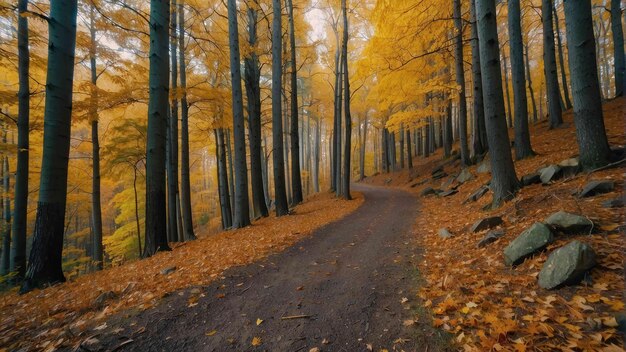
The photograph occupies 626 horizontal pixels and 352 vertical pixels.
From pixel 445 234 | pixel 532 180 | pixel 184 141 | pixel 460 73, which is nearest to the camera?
pixel 445 234

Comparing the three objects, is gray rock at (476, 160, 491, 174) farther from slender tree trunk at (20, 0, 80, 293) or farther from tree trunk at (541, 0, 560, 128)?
slender tree trunk at (20, 0, 80, 293)

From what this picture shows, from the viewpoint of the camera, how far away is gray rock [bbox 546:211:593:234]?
10.2 ft

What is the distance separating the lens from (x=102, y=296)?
3.54m

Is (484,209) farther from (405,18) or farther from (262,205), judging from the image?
(262,205)


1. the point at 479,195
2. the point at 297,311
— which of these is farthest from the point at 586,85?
the point at 297,311

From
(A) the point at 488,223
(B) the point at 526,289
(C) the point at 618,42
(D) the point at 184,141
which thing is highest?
(C) the point at 618,42

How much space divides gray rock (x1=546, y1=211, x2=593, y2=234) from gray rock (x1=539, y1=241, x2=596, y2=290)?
0.72 metres

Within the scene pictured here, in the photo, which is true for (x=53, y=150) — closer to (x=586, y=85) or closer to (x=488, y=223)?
(x=488, y=223)

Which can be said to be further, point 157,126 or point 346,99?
point 346,99

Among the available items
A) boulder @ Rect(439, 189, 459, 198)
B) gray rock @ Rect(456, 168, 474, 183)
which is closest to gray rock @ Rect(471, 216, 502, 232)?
boulder @ Rect(439, 189, 459, 198)

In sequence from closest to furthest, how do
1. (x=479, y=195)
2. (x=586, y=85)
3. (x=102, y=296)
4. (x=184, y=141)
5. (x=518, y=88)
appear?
1. (x=102, y=296)
2. (x=586, y=85)
3. (x=479, y=195)
4. (x=518, y=88)
5. (x=184, y=141)

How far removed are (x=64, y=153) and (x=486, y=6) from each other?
9343mm

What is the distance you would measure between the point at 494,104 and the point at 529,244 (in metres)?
3.81

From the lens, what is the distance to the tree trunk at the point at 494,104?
5.43 metres
